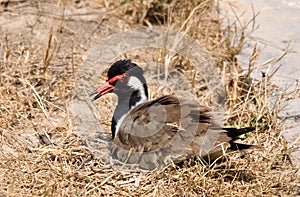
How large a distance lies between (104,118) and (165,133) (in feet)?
2.68

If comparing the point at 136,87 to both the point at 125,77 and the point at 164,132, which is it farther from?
the point at 164,132

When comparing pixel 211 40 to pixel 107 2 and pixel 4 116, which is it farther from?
pixel 4 116

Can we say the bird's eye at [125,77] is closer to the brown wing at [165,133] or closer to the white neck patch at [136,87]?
the white neck patch at [136,87]

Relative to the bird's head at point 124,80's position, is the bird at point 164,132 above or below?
below

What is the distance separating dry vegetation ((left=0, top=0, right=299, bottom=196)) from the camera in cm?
345

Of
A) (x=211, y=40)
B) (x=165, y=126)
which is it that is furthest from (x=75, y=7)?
(x=165, y=126)

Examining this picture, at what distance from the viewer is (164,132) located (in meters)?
3.50

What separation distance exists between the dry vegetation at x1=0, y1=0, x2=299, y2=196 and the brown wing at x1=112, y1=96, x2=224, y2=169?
3.5 inches

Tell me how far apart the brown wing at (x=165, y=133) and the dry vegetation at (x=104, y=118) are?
9cm

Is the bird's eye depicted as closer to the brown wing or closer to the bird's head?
the bird's head

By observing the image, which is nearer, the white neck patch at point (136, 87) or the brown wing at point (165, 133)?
the brown wing at point (165, 133)

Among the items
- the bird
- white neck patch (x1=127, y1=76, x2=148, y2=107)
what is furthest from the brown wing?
white neck patch (x1=127, y1=76, x2=148, y2=107)

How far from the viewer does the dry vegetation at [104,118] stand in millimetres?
3445

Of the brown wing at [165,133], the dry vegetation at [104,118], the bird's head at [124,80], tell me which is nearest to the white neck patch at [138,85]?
the bird's head at [124,80]
